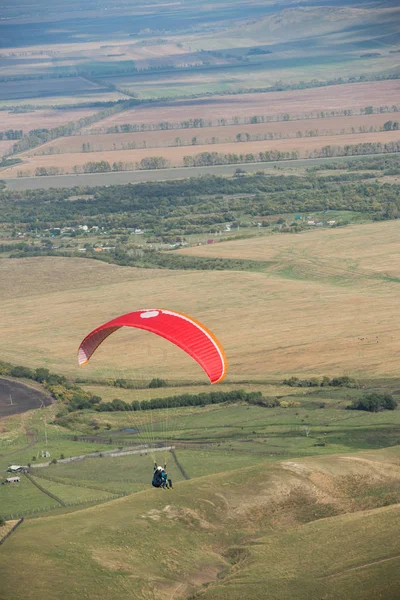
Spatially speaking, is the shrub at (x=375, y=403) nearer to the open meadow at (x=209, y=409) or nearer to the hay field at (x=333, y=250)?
the open meadow at (x=209, y=409)

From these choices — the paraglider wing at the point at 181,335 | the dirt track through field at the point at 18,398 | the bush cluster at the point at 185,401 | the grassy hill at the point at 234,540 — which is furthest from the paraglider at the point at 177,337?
the dirt track through field at the point at 18,398

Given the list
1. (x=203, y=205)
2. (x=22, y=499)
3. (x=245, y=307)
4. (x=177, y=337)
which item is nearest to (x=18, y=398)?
(x=22, y=499)

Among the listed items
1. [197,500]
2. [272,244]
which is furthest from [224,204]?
[197,500]

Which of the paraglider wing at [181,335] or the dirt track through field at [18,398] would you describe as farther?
the dirt track through field at [18,398]

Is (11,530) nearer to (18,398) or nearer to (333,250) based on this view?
(18,398)

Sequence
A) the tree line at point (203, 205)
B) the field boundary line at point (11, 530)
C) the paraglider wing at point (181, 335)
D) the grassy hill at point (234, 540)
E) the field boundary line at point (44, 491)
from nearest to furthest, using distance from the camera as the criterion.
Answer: the paraglider wing at point (181, 335)
the grassy hill at point (234, 540)
the field boundary line at point (11, 530)
the field boundary line at point (44, 491)
the tree line at point (203, 205)

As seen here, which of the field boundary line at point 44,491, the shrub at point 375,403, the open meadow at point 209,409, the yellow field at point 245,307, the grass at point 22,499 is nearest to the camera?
the open meadow at point 209,409

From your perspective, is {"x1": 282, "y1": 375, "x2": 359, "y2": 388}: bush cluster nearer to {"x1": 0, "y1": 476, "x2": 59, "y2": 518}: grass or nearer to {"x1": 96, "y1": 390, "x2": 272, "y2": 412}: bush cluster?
{"x1": 96, "y1": 390, "x2": 272, "y2": 412}: bush cluster
